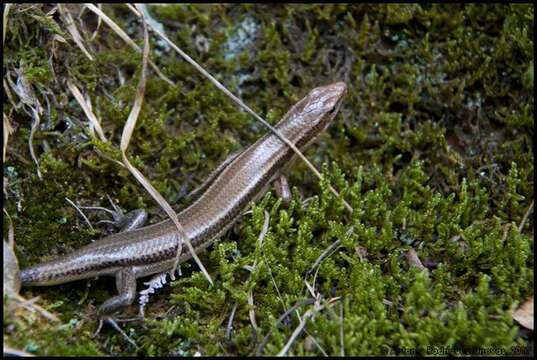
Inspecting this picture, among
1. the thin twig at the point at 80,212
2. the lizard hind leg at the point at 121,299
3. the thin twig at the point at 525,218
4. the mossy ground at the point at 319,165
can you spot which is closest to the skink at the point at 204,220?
the lizard hind leg at the point at 121,299

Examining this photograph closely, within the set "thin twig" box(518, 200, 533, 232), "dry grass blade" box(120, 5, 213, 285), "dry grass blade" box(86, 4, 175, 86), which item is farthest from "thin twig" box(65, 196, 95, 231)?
"thin twig" box(518, 200, 533, 232)

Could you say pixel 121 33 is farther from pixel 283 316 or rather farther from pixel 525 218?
pixel 525 218

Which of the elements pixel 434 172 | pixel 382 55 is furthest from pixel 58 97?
pixel 434 172

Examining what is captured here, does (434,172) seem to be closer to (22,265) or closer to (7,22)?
(22,265)

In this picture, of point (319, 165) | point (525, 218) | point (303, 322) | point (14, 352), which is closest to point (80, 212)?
point (14, 352)

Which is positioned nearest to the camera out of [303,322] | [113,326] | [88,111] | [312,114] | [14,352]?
[14,352]

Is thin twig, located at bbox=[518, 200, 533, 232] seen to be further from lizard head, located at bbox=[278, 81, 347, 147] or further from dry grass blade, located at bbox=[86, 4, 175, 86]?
dry grass blade, located at bbox=[86, 4, 175, 86]
